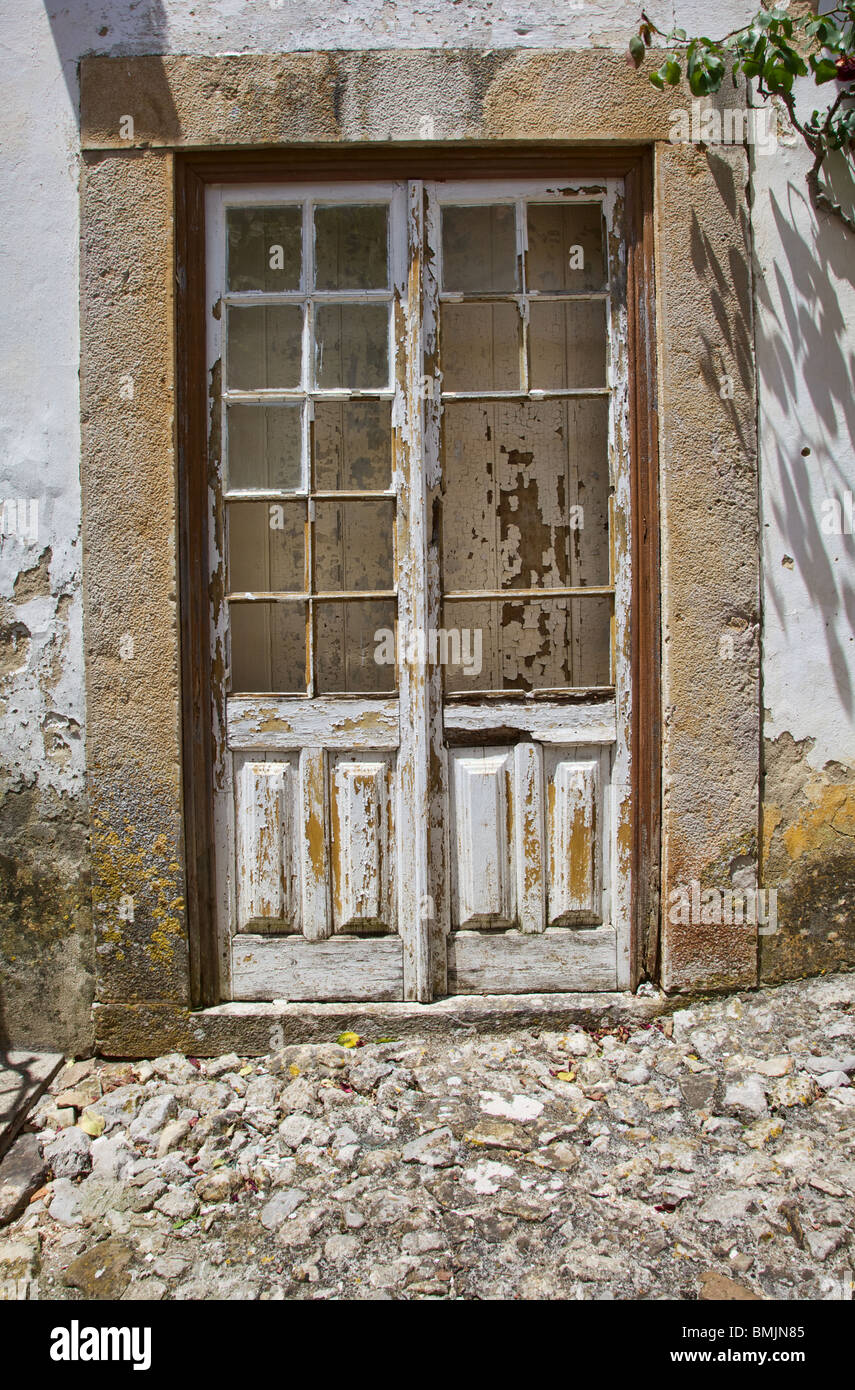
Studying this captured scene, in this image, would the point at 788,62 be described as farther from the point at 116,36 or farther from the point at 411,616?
the point at 116,36

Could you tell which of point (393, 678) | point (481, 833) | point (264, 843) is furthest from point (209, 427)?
point (481, 833)

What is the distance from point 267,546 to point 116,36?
1602mm

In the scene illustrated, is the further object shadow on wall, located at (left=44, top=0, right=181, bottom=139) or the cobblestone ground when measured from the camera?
shadow on wall, located at (left=44, top=0, right=181, bottom=139)

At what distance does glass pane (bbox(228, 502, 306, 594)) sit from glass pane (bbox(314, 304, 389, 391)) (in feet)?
1.50

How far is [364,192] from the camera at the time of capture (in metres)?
2.76

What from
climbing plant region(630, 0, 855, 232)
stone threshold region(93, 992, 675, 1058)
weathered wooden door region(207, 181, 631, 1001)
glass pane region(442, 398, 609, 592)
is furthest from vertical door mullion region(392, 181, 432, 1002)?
climbing plant region(630, 0, 855, 232)

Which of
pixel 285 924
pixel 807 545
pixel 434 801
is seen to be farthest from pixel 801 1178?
pixel 807 545

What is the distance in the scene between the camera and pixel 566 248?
2.92 m

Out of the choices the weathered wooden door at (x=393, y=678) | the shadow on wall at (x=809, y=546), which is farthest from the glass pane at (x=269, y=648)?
the shadow on wall at (x=809, y=546)

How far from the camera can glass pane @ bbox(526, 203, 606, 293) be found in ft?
9.55

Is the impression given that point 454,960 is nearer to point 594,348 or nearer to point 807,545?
point 807,545

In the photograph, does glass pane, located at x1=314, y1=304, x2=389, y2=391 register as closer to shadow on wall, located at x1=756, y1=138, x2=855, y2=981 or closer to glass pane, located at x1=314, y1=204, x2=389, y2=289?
glass pane, located at x1=314, y1=204, x2=389, y2=289

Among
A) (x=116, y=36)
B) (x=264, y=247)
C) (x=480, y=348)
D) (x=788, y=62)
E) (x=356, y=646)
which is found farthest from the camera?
(x=480, y=348)

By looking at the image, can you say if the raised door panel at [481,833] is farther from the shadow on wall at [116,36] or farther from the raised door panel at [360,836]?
the shadow on wall at [116,36]
